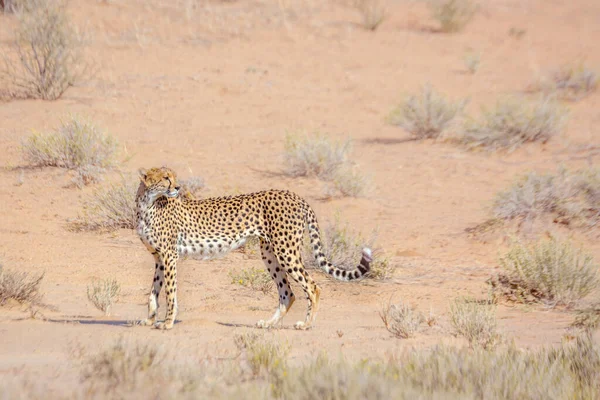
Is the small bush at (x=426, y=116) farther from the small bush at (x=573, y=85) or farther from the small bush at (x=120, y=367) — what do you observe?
the small bush at (x=120, y=367)

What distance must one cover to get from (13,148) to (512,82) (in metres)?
12.8

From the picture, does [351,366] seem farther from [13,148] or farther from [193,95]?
[193,95]

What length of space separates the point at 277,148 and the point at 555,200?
19.6 ft

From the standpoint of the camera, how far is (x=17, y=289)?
9.55 meters

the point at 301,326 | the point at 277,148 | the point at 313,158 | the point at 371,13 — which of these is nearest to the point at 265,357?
the point at 301,326

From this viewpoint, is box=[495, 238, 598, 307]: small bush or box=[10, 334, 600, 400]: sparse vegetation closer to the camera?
box=[10, 334, 600, 400]: sparse vegetation

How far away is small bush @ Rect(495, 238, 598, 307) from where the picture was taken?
10.1 metres

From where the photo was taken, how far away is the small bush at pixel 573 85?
22.1m

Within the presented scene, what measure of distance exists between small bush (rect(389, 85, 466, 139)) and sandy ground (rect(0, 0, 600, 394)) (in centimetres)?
32

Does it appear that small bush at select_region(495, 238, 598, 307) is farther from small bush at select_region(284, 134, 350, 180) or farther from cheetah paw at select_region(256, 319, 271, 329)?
small bush at select_region(284, 134, 350, 180)

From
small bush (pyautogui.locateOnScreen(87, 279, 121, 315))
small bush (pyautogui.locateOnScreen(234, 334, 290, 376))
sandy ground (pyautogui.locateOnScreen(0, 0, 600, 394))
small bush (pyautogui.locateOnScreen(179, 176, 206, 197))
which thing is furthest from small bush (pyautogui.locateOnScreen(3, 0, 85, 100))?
small bush (pyautogui.locateOnScreen(234, 334, 290, 376))

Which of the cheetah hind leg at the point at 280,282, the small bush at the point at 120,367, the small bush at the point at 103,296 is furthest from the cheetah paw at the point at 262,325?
the small bush at the point at 120,367

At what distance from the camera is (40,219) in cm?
1378

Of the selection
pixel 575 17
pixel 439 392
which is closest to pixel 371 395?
pixel 439 392
